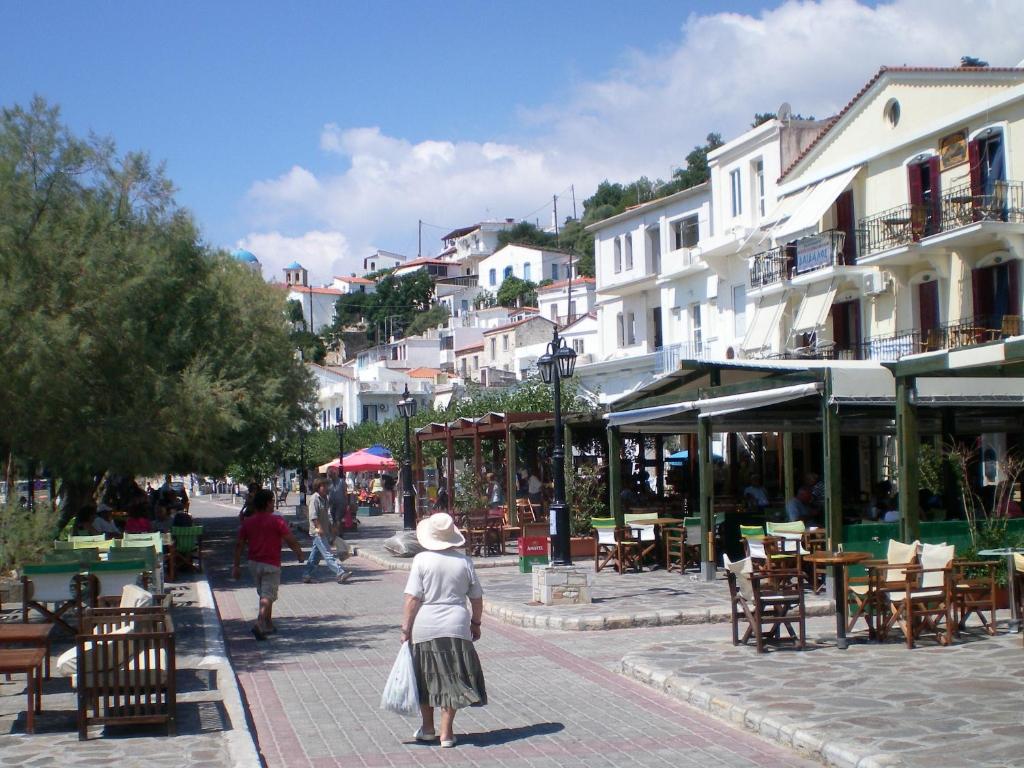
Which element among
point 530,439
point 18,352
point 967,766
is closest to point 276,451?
point 530,439

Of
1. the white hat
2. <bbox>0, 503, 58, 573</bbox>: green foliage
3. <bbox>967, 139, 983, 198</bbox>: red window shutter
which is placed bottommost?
<bbox>0, 503, 58, 573</bbox>: green foliage

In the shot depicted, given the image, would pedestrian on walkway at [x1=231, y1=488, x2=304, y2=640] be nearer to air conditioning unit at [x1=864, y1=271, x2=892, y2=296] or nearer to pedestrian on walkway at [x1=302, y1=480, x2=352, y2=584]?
pedestrian on walkway at [x1=302, y1=480, x2=352, y2=584]

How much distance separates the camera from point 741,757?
7695mm

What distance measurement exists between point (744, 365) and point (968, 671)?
7.48m

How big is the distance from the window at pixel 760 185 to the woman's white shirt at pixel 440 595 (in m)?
32.2

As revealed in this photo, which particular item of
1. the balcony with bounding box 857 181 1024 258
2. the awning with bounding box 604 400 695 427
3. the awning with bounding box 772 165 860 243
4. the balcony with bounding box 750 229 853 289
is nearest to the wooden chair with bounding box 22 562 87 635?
the awning with bounding box 604 400 695 427

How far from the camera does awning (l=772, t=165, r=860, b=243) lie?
106 ft

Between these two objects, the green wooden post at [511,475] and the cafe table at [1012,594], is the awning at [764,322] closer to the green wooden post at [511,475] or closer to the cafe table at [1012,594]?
the green wooden post at [511,475]

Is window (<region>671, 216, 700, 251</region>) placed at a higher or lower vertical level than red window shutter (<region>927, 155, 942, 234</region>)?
higher

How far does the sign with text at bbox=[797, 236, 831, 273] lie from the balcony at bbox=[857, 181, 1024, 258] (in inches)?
39.2

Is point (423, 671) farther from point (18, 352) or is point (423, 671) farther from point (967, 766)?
point (18, 352)

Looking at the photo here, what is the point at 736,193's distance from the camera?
1550 inches

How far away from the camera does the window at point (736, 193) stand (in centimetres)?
3906

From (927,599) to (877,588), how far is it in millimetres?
544
